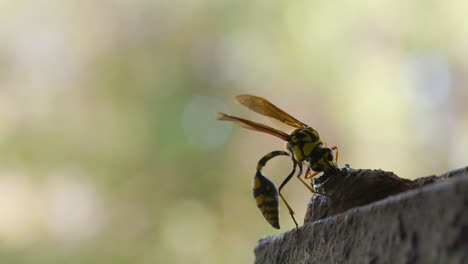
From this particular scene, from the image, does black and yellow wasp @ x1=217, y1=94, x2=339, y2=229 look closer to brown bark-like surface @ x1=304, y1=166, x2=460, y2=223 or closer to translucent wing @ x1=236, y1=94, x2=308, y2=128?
translucent wing @ x1=236, y1=94, x2=308, y2=128

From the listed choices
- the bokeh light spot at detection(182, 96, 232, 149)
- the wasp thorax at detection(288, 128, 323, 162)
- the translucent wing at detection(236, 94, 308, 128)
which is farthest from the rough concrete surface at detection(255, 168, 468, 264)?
the bokeh light spot at detection(182, 96, 232, 149)

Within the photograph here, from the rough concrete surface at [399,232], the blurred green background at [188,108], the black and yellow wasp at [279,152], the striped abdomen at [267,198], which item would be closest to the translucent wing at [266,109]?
the black and yellow wasp at [279,152]

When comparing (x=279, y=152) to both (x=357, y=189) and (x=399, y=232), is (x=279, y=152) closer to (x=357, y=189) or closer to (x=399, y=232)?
(x=357, y=189)

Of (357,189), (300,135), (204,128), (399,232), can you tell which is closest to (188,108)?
(204,128)

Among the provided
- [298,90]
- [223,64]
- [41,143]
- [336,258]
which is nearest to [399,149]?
[298,90]

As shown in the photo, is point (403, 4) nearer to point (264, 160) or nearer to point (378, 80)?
point (378, 80)

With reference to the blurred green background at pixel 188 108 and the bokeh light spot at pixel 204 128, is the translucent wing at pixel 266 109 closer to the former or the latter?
the blurred green background at pixel 188 108
